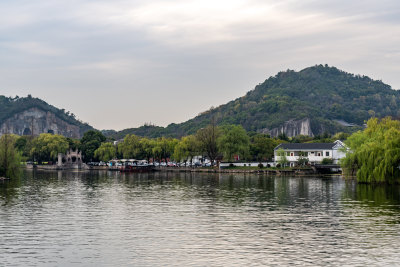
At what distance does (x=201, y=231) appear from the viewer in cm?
4253

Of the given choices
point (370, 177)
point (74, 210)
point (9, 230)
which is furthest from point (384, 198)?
point (9, 230)

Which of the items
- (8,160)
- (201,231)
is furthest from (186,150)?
(201,231)

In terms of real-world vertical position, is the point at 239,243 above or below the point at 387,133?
below

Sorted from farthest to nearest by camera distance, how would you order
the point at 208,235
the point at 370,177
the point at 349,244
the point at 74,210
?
the point at 370,177
the point at 74,210
the point at 208,235
the point at 349,244

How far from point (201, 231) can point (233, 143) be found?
4696 inches

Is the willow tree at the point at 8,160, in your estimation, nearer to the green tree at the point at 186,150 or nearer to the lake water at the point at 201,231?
the lake water at the point at 201,231

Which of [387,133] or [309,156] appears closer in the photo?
[387,133]

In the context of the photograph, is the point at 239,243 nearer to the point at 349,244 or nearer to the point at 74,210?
the point at 349,244

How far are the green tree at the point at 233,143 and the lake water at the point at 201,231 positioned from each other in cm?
9058

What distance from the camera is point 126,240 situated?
38812mm

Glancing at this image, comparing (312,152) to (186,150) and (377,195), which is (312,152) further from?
(377,195)

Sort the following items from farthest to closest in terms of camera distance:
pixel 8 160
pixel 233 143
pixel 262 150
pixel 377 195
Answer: pixel 262 150 < pixel 233 143 < pixel 8 160 < pixel 377 195

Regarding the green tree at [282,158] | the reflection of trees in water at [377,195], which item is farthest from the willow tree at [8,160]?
the green tree at [282,158]

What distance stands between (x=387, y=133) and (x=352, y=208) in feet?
123
